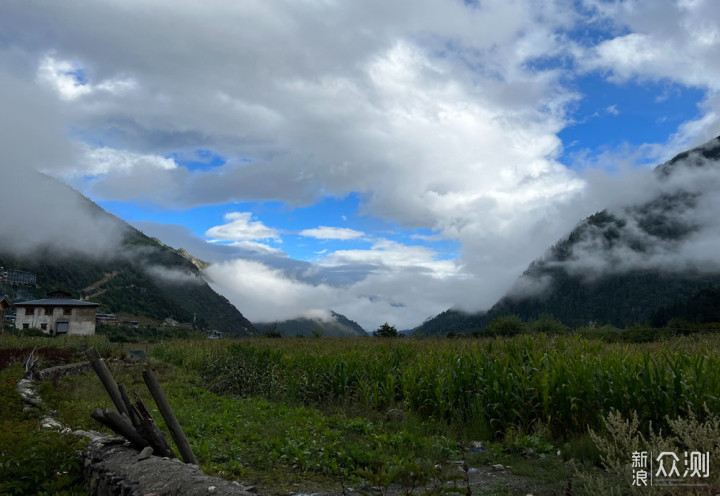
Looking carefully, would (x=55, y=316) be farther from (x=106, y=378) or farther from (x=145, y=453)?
(x=145, y=453)

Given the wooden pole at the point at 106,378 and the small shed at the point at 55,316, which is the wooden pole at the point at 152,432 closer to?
the wooden pole at the point at 106,378

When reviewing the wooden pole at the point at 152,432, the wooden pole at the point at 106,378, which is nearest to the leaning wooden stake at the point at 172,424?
the wooden pole at the point at 152,432

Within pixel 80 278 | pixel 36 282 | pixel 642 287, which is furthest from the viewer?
pixel 642 287

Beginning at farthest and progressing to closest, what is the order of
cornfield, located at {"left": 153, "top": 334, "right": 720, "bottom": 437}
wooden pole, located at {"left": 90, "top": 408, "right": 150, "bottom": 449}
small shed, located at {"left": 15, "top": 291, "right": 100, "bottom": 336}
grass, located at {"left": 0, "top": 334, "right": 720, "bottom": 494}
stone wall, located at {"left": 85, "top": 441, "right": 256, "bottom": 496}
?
small shed, located at {"left": 15, "top": 291, "right": 100, "bottom": 336} < cornfield, located at {"left": 153, "top": 334, "right": 720, "bottom": 437} < grass, located at {"left": 0, "top": 334, "right": 720, "bottom": 494} < wooden pole, located at {"left": 90, "top": 408, "right": 150, "bottom": 449} < stone wall, located at {"left": 85, "top": 441, "right": 256, "bottom": 496}

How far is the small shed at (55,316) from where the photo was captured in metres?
69.3

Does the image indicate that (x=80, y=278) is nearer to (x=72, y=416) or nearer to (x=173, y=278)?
(x=173, y=278)

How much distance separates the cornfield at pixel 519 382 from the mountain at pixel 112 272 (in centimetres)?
8614

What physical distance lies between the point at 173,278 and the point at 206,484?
17298cm

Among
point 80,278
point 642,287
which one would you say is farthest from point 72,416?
point 642,287

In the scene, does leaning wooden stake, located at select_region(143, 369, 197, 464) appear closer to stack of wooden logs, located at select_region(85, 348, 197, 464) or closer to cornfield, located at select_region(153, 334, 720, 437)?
stack of wooden logs, located at select_region(85, 348, 197, 464)

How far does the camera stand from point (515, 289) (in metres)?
196

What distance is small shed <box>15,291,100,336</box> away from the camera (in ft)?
227

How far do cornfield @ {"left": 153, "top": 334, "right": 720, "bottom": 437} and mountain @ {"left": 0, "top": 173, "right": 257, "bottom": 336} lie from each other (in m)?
86.1

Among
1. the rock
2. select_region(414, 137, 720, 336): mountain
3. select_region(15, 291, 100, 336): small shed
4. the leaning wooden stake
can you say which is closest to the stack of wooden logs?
the leaning wooden stake
